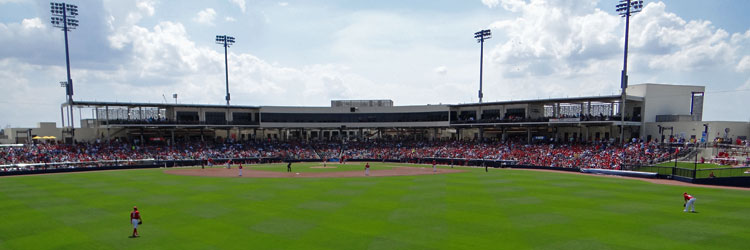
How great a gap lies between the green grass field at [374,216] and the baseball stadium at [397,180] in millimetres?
123

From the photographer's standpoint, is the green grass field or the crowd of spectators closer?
the green grass field

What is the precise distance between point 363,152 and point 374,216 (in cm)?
4652

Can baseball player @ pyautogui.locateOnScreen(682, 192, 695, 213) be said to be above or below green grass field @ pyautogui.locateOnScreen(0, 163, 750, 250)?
above

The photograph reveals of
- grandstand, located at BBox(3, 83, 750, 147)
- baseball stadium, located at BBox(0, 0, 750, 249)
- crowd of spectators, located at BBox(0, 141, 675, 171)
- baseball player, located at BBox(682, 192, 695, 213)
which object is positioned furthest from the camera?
grandstand, located at BBox(3, 83, 750, 147)

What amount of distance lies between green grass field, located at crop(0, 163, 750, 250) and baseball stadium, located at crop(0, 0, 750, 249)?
0.12 m

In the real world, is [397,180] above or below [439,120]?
below

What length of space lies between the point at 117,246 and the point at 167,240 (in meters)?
1.63

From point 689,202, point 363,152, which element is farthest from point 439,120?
point 689,202

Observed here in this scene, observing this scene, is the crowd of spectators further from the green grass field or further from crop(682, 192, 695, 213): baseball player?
crop(682, 192, 695, 213): baseball player

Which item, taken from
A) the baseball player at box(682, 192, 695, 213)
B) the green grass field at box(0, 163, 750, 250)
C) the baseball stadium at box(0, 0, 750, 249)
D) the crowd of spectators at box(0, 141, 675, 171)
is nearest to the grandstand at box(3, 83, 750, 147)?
the baseball stadium at box(0, 0, 750, 249)

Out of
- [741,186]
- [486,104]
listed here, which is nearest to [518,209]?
[741,186]

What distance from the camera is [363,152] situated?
216 feet

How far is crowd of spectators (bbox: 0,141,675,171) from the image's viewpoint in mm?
44469

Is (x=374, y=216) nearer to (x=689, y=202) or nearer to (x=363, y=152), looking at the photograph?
(x=689, y=202)
